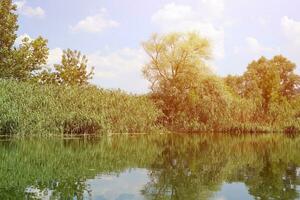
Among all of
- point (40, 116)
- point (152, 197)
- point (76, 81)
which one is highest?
point (76, 81)

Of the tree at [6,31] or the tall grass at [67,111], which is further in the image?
the tree at [6,31]

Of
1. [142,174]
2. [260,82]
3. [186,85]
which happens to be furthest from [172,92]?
[142,174]

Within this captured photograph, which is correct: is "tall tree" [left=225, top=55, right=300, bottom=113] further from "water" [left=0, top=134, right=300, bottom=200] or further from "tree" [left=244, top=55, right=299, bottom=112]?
"water" [left=0, top=134, right=300, bottom=200]

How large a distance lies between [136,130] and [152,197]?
20.4m

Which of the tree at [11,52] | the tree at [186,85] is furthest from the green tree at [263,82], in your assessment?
the tree at [11,52]

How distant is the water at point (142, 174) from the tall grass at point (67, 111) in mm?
5440

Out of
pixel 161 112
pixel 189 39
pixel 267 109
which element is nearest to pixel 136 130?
pixel 161 112

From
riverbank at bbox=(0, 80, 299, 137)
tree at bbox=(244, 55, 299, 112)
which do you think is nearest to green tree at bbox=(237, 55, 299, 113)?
tree at bbox=(244, 55, 299, 112)

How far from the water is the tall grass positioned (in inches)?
214

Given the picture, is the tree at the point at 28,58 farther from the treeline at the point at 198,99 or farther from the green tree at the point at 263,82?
the green tree at the point at 263,82

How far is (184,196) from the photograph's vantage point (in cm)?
786

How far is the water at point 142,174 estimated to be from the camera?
321 inches

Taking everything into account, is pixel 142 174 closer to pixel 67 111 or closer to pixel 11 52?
pixel 67 111

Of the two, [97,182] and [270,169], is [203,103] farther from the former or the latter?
[97,182]
